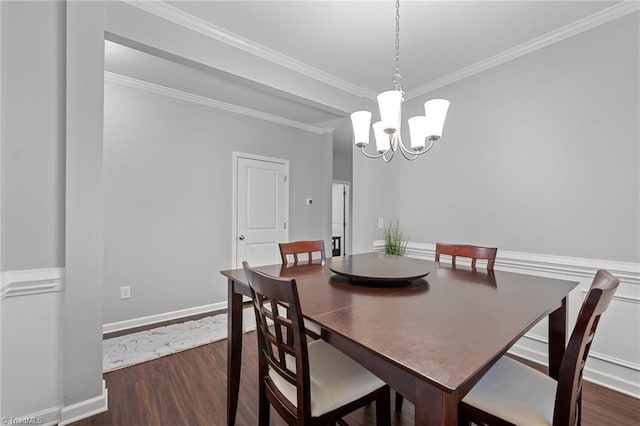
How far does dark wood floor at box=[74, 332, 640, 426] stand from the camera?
67.1 inches

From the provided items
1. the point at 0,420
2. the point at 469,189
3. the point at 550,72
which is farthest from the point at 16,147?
the point at 550,72

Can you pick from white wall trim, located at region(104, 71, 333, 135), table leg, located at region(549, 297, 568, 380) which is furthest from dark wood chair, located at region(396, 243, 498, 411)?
white wall trim, located at region(104, 71, 333, 135)

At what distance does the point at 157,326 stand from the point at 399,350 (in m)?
A: 3.04

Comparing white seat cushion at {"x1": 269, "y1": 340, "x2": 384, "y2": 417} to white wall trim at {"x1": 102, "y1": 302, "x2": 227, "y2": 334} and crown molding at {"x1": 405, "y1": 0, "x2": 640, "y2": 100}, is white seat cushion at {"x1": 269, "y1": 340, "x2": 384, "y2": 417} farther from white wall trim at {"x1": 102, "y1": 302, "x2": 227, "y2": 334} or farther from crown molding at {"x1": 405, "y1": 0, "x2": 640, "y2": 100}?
crown molding at {"x1": 405, "y1": 0, "x2": 640, "y2": 100}

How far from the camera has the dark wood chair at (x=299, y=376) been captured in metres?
1.03

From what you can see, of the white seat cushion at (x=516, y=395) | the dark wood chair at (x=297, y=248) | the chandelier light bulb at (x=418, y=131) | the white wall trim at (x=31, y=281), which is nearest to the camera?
the white seat cushion at (x=516, y=395)

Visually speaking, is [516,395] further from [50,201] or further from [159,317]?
[159,317]

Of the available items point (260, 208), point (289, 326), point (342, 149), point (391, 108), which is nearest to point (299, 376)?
point (289, 326)

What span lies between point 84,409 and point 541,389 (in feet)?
7.43

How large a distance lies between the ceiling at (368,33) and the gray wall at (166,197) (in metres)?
0.43

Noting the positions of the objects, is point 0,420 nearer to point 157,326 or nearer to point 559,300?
point 157,326

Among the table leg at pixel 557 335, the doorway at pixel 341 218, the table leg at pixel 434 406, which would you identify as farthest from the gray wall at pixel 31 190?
the doorway at pixel 341 218

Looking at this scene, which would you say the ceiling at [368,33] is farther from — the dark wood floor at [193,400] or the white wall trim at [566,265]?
the dark wood floor at [193,400]

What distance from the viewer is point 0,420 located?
1.50 m
